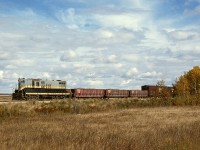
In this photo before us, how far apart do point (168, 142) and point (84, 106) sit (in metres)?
34.5

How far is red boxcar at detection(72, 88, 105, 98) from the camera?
76.5 metres

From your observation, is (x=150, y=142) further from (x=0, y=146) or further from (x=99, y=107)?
(x=99, y=107)

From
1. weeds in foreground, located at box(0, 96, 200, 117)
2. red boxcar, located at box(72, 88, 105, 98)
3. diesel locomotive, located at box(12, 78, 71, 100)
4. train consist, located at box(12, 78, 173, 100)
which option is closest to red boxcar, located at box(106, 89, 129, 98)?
red boxcar, located at box(72, 88, 105, 98)

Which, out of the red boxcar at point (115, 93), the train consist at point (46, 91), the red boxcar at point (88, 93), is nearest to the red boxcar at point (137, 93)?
the red boxcar at point (115, 93)

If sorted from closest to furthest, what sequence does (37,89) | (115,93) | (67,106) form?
1. (67,106)
2. (37,89)
3. (115,93)

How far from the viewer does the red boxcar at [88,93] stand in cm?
7652

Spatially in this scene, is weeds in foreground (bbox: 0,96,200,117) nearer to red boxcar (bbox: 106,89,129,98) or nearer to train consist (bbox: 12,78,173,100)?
train consist (bbox: 12,78,173,100)

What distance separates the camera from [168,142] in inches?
545

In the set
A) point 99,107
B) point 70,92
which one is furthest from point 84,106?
point 70,92

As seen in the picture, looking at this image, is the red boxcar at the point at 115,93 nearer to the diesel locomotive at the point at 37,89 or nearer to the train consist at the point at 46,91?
the train consist at the point at 46,91

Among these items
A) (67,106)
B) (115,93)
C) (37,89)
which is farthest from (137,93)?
(67,106)

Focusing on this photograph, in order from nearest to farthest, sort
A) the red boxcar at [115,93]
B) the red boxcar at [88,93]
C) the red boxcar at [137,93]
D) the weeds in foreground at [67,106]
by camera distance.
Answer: the weeds in foreground at [67,106] < the red boxcar at [88,93] < the red boxcar at [115,93] < the red boxcar at [137,93]

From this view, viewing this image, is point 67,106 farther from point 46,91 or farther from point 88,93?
point 88,93

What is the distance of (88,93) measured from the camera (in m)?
79.7
